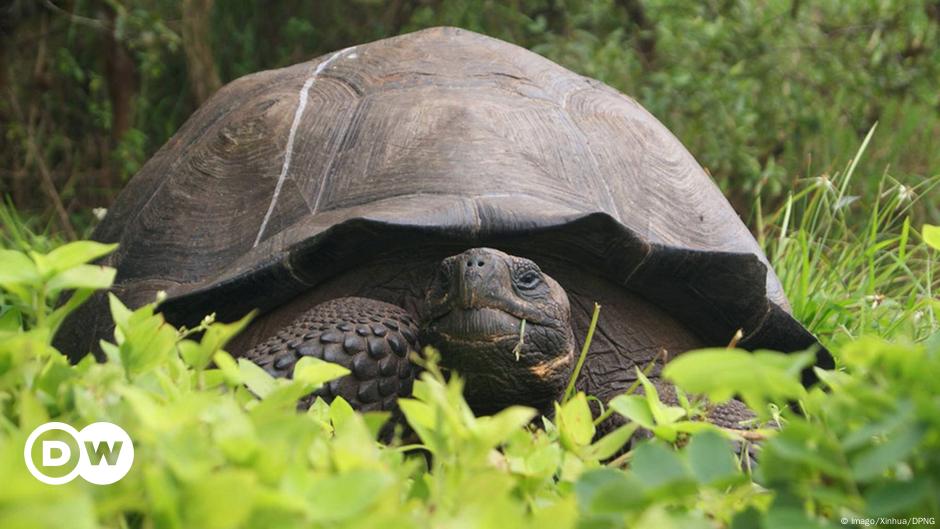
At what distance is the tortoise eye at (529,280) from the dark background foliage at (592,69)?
11.9 ft

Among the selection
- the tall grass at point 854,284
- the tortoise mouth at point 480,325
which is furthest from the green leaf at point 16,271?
the tall grass at point 854,284

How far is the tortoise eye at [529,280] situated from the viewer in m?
2.71

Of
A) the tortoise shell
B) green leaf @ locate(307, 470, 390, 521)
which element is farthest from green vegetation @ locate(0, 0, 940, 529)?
the tortoise shell

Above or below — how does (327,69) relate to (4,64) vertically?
above

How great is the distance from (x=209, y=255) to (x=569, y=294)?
0.94m

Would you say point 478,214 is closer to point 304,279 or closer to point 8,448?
point 304,279

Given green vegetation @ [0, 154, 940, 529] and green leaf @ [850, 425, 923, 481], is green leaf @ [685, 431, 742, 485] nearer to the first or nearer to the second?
green vegetation @ [0, 154, 940, 529]

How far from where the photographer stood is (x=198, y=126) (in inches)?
147

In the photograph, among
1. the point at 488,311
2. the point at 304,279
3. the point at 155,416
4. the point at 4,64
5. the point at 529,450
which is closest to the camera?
the point at 155,416

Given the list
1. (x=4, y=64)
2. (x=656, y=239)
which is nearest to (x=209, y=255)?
(x=656, y=239)

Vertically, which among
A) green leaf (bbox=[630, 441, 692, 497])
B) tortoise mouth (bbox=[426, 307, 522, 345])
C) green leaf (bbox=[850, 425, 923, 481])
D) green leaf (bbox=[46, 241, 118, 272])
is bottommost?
tortoise mouth (bbox=[426, 307, 522, 345])

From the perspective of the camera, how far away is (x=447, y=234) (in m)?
2.80

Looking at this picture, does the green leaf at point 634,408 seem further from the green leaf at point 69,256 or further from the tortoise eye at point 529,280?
the tortoise eye at point 529,280

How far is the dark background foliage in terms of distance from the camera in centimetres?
638
